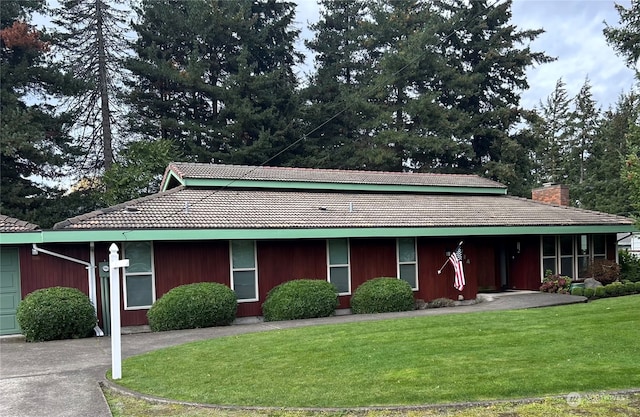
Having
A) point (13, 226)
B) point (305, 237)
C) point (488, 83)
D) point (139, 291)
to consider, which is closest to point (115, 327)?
point (139, 291)

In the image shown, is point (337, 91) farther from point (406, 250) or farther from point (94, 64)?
point (406, 250)

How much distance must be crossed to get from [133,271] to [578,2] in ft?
45.0

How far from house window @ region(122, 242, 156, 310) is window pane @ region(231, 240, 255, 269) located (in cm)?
217

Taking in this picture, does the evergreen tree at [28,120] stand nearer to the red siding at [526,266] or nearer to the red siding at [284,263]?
the red siding at [284,263]

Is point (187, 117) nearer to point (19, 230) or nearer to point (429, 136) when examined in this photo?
point (429, 136)

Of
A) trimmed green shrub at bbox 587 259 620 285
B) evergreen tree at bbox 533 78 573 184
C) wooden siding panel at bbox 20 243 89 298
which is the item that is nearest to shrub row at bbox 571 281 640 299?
trimmed green shrub at bbox 587 259 620 285

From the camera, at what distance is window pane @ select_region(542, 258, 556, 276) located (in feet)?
61.8

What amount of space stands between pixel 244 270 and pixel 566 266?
40.5 feet

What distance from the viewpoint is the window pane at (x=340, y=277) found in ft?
49.6

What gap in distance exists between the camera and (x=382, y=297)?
1433 centimetres

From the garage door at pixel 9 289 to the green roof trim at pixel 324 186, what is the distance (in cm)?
543

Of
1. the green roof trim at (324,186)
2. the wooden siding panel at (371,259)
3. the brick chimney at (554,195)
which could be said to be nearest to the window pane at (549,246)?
the green roof trim at (324,186)

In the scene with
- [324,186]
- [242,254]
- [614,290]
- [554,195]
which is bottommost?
[614,290]

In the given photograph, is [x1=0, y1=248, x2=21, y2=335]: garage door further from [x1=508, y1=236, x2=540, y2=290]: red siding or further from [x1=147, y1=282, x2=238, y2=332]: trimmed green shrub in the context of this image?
[x1=508, y1=236, x2=540, y2=290]: red siding
